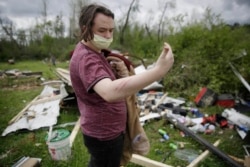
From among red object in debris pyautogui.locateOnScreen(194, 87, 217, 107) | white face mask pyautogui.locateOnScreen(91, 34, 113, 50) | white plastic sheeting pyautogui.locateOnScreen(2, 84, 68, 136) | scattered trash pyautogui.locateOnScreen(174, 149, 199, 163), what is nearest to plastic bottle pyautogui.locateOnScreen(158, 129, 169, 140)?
scattered trash pyautogui.locateOnScreen(174, 149, 199, 163)

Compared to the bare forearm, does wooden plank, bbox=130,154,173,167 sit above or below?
below

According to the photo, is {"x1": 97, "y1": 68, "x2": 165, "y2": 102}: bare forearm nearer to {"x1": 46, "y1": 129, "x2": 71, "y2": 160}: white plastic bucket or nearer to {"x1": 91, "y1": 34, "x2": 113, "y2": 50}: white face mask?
{"x1": 91, "y1": 34, "x2": 113, "y2": 50}: white face mask

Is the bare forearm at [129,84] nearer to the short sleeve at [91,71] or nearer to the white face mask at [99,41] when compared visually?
the short sleeve at [91,71]

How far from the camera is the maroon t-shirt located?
1.21m

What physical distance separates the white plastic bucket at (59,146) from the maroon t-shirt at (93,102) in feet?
6.37

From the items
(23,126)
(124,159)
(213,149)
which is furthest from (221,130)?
(23,126)

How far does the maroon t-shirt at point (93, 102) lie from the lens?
3.98 ft

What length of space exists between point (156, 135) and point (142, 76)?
12.5 feet

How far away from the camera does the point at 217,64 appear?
714 centimetres

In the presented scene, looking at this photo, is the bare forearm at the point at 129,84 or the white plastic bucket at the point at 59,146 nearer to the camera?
the bare forearm at the point at 129,84

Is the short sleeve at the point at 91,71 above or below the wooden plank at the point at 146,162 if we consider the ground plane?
above

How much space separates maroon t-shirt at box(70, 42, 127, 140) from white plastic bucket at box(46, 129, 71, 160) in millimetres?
1942

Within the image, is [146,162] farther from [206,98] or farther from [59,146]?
[206,98]

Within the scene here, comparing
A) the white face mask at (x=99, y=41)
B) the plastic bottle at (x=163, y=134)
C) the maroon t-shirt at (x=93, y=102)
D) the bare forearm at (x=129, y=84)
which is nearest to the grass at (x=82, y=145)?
the plastic bottle at (x=163, y=134)
